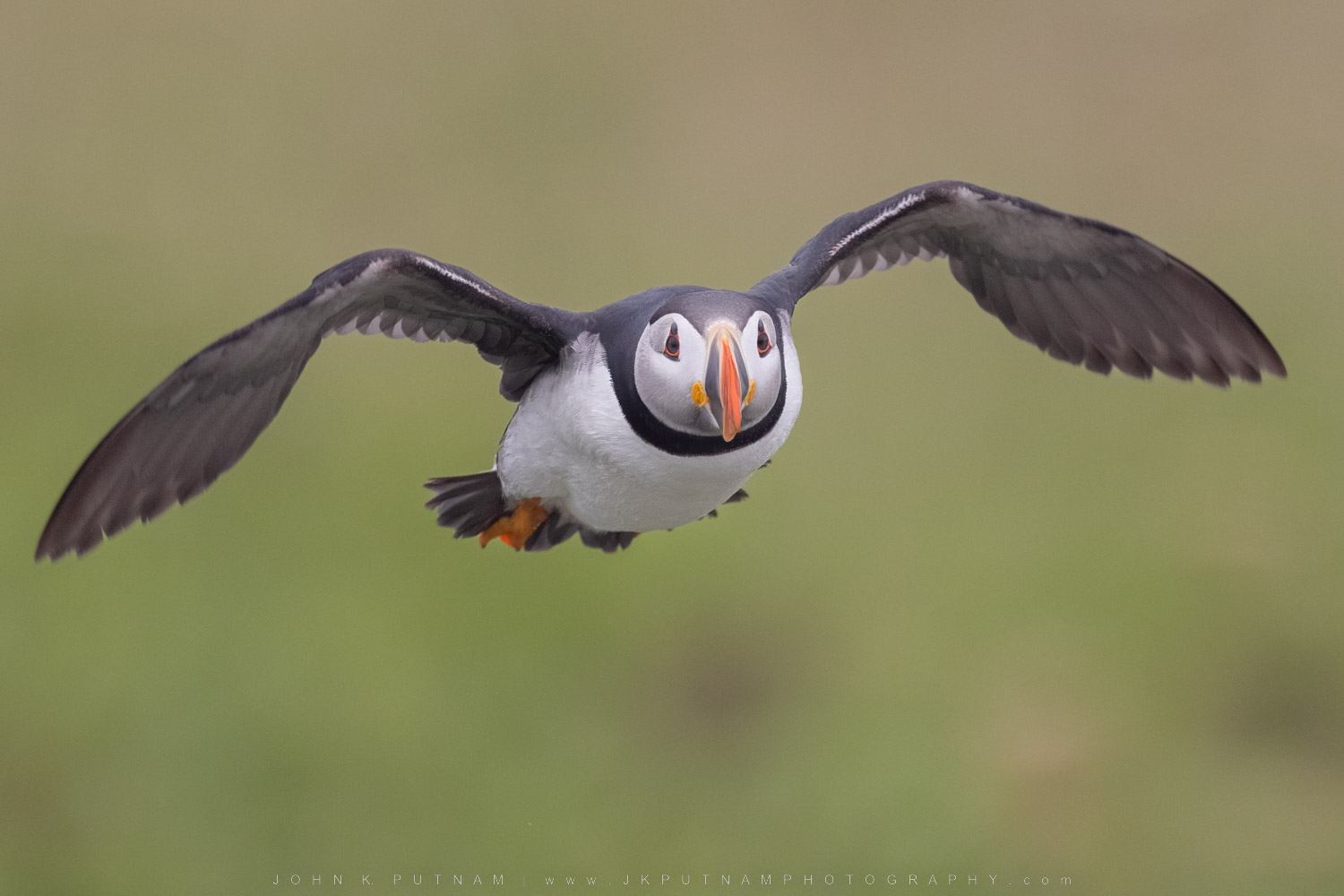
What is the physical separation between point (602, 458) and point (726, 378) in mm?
909

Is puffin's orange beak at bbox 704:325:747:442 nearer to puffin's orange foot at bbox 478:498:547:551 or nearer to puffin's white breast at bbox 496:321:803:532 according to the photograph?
puffin's white breast at bbox 496:321:803:532

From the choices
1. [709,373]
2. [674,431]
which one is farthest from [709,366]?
[674,431]

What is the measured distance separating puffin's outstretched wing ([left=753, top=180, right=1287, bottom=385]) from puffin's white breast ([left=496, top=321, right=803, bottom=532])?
0.92m

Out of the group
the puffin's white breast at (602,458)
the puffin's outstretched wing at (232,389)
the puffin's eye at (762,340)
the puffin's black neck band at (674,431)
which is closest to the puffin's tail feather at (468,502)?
the puffin's white breast at (602,458)

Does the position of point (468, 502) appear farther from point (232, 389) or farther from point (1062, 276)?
point (1062, 276)

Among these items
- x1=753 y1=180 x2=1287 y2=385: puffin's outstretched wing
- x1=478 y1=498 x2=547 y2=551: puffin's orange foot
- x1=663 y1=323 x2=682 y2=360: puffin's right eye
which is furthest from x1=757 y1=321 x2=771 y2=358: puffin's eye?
x1=478 y1=498 x2=547 y2=551: puffin's orange foot

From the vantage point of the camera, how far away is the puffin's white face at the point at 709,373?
478 cm

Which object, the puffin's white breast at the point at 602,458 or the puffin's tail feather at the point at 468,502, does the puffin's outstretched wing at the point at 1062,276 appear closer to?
the puffin's white breast at the point at 602,458

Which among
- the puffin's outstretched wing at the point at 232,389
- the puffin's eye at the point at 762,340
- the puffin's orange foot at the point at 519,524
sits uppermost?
the puffin's outstretched wing at the point at 232,389

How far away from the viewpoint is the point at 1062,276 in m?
6.88

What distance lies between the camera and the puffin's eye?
5.02 meters

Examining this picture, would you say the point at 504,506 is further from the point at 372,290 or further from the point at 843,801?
Result: the point at 843,801

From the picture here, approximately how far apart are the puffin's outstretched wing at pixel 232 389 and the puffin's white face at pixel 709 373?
0.76 metres

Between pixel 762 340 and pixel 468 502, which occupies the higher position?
pixel 762 340
